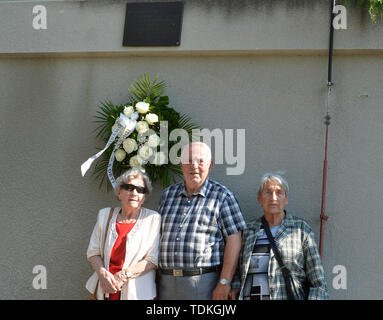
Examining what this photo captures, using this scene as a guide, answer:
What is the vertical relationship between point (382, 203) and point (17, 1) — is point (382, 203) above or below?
below

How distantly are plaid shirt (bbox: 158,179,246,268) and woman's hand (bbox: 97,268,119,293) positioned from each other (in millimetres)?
372

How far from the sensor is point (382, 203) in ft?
13.5

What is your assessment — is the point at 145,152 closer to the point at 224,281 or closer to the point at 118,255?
the point at 118,255

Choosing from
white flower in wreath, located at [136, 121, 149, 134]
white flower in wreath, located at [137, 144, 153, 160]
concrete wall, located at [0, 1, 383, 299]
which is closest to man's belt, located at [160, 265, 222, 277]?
concrete wall, located at [0, 1, 383, 299]

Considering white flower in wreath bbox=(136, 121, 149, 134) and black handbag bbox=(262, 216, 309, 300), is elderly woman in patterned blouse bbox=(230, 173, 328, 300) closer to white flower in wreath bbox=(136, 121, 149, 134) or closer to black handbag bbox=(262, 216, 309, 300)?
black handbag bbox=(262, 216, 309, 300)

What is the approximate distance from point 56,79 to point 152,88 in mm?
985

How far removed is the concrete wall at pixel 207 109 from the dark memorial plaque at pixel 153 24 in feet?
0.25

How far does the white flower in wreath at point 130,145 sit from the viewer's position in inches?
161

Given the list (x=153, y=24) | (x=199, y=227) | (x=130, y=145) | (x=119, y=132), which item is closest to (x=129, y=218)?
(x=199, y=227)
